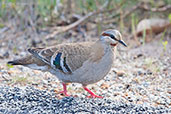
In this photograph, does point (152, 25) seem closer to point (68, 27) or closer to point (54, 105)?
point (68, 27)

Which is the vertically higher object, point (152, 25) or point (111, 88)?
point (152, 25)

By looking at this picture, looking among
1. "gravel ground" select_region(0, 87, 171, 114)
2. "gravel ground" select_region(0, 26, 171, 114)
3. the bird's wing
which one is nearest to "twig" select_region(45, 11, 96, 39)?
Result: "gravel ground" select_region(0, 26, 171, 114)

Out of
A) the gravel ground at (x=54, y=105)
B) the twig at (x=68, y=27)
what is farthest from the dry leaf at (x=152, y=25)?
the gravel ground at (x=54, y=105)

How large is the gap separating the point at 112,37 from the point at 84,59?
1.69 feet

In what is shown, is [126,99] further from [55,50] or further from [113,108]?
[55,50]

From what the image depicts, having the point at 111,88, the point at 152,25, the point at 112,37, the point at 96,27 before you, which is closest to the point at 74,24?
the point at 96,27

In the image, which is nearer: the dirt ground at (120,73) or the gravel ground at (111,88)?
the gravel ground at (111,88)

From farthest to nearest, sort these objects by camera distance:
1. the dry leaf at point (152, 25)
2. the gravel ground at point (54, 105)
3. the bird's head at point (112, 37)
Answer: the dry leaf at point (152, 25) → the bird's head at point (112, 37) → the gravel ground at point (54, 105)

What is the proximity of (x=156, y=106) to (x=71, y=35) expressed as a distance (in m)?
4.17

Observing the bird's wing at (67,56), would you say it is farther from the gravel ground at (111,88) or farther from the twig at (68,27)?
the twig at (68,27)

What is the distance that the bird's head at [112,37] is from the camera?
15.6ft

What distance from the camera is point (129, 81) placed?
5.96m

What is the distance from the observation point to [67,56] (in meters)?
4.94

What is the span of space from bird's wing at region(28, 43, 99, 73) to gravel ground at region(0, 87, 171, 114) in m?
0.46
